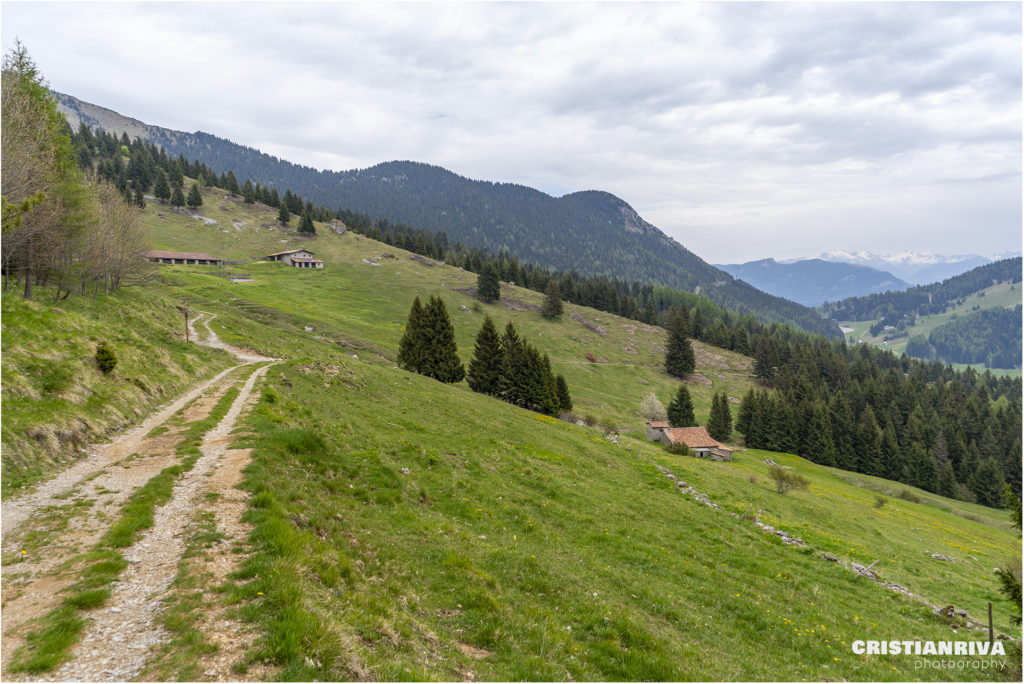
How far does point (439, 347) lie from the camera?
5959 centimetres

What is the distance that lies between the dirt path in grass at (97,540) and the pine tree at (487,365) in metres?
43.1

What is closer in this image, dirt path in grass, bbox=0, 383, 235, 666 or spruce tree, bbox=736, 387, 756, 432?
dirt path in grass, bbox=0, 383, 235, 666

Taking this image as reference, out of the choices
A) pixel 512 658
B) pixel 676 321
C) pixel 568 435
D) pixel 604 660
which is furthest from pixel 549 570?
pixel 676 321

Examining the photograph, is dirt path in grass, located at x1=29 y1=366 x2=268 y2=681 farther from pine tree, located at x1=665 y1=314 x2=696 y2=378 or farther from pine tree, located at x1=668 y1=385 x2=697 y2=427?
pine tree, located at x1=665 y1=314 x2=696 y2=378

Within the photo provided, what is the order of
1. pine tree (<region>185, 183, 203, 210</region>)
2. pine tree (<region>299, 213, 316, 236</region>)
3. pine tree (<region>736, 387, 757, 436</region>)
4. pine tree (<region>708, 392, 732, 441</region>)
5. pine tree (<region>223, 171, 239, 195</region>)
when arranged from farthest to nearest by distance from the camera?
pine tree (<region>223, 171, 239, 195</region>) < pine tree (<region>299, 213, 316, 236</region>) < pine tree (<region>185, 183, 203, 210</region>) < pine tree (<region>736, 387, 757, 436</region>) < pine tree (<region>708, 392, 732, 441</region>)

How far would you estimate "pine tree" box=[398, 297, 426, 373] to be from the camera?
58750 mm

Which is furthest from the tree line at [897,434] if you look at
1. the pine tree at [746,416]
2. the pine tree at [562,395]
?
the pine tree at [562,395]

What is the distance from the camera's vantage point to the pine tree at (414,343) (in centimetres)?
5875

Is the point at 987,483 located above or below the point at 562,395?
below

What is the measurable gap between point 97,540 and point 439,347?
160 ft

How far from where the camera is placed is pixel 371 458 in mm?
20188

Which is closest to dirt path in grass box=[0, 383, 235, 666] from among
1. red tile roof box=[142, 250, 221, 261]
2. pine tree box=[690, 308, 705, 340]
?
red tile roof box=[142, 250, 221, 261]

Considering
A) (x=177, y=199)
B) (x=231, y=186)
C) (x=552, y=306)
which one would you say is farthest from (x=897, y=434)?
(x=231, y=186)

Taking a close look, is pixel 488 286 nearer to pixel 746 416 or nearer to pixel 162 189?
pixel 746 416
